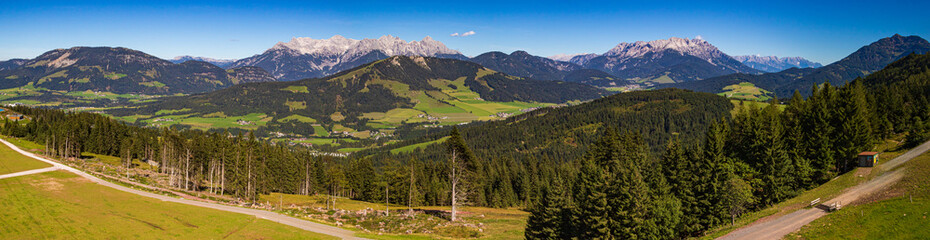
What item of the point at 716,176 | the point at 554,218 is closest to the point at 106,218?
the point at 554,218

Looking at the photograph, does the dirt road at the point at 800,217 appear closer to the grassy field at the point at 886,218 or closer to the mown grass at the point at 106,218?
the grassy field at the point at 886,218

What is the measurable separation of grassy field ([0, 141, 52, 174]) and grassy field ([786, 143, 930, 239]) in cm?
9739

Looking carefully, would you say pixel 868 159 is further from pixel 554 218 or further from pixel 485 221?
pixel 485 221

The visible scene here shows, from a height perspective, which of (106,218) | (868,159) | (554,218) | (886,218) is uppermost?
(868,159)

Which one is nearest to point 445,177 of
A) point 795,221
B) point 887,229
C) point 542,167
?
point 542,167

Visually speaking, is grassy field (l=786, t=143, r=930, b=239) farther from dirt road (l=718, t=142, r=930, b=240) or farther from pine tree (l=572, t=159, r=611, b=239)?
pine tree (l=572, t=159, r=611, b=239)

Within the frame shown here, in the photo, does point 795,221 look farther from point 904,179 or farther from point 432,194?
point 432,194

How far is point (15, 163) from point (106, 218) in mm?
44484

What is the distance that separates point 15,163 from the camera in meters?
69.4

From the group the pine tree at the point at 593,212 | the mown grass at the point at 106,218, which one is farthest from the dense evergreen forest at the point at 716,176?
the mown grass at the point at 106,218

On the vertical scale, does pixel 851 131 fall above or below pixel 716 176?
above

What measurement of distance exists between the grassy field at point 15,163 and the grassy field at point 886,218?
3834 inches

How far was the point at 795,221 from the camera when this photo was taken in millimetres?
37844

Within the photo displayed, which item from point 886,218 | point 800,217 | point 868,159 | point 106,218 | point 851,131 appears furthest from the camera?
Result: point 851,131
